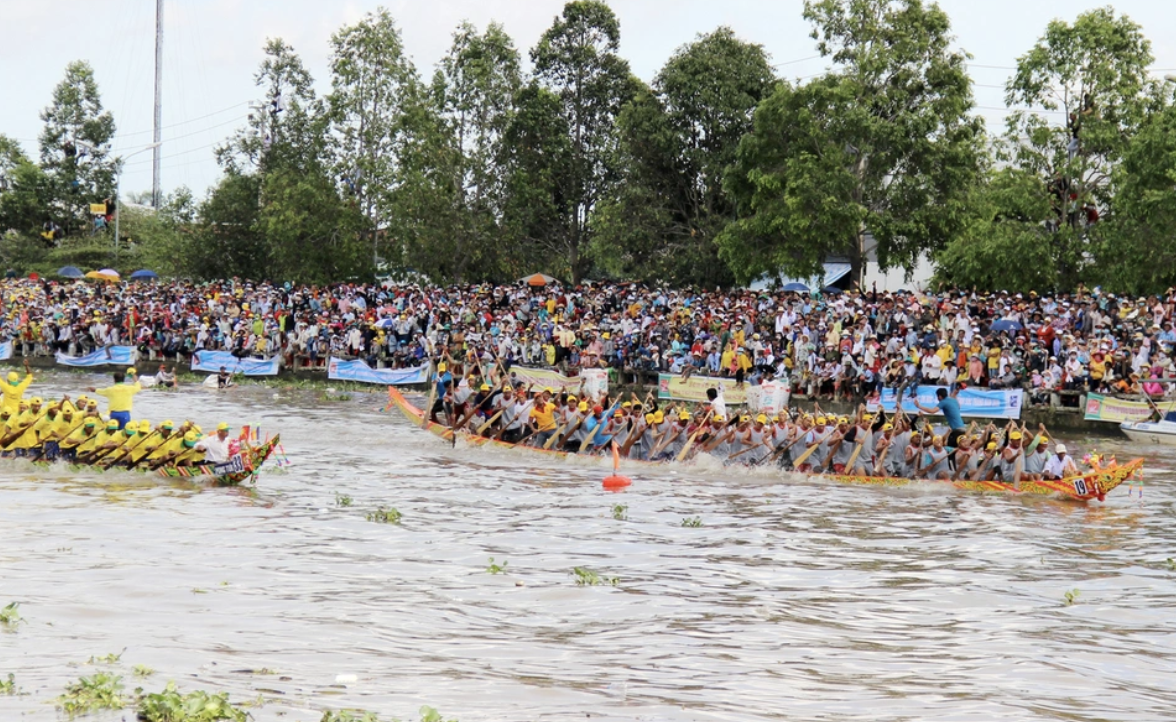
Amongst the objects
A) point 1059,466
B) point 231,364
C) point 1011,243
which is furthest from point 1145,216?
point 231,364

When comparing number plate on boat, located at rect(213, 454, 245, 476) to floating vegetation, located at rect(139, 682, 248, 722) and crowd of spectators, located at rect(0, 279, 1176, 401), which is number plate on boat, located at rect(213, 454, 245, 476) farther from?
crowd of spectators, located at rect(0, 279, 1176, 401)

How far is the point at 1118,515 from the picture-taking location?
1788 cm

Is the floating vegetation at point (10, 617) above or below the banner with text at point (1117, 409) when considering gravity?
below

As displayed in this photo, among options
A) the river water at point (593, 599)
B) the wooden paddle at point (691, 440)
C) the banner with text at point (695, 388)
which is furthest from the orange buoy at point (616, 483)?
the banner with text at point (695, 388)

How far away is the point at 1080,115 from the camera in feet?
104

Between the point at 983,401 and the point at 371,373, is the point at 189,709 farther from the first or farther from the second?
the point at 371,373

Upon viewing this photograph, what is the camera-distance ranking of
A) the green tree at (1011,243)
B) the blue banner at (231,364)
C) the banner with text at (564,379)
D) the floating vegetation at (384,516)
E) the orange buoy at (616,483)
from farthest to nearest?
the blue banner at (231,364) → the green tree at (1011,243) → the banner with text at (564,379) → the orange buoy at (616,483) → the floating vegetation at (384,516)

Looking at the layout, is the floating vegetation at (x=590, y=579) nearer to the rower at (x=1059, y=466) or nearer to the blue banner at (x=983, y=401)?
the rower at (x=1059, y=466)

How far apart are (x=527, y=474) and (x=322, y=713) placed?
13055 mm

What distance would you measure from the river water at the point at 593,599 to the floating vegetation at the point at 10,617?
0.77 ft

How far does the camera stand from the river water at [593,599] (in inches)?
356

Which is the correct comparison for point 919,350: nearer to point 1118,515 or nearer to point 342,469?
point 1118,515

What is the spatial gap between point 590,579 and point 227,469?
7677 millimetres

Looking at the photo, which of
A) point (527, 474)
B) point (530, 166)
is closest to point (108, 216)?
point (530, 166)
